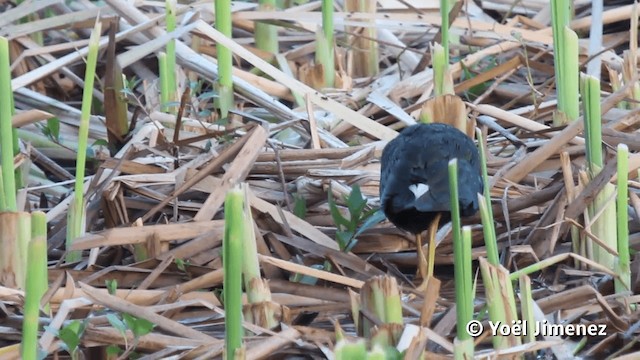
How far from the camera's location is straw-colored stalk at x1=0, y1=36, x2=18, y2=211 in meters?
1.94

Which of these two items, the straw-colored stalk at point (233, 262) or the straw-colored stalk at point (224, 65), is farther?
the straw-colored stalk at point (224, 65)

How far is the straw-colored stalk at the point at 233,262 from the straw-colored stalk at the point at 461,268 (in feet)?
1.01

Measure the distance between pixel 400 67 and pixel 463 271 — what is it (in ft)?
6.26

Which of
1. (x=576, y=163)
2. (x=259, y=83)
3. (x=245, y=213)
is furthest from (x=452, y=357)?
(x=259, y=83)

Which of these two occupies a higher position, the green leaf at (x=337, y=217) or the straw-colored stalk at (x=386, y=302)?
the green leaf at (x=337, y=217)

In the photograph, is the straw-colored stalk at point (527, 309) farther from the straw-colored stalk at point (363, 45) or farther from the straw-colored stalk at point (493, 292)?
the straw-colored stalk at point (363, 45)

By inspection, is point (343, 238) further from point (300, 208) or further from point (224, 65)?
point (224, 65)

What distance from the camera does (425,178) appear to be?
7.30 feet

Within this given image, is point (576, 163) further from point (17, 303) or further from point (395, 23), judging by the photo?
point (17, 303)

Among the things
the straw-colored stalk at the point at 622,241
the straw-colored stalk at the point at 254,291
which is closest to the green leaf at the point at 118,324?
the straw-colored stalk at the point at 254,291

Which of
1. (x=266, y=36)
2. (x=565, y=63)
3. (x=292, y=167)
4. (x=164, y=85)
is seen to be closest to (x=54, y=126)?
(x=164, y=85)

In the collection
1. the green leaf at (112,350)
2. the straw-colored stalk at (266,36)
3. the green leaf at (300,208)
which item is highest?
the straw-colored stalk at (266,36)

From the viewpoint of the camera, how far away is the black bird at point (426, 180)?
7.13ft

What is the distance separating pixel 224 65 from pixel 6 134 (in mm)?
1103
